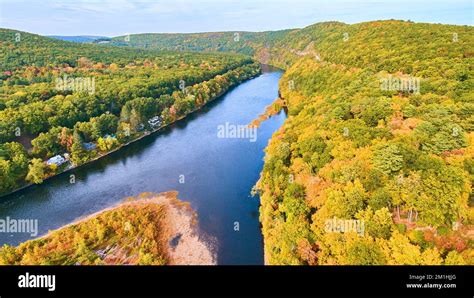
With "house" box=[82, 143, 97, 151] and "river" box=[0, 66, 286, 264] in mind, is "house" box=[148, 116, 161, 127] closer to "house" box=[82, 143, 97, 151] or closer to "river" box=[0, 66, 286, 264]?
"river" box=[0, 66, 286, 264]

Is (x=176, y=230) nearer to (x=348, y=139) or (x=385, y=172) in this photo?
(x=348, y=139)

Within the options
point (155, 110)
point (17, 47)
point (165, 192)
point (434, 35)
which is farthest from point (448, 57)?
point (17, 47)

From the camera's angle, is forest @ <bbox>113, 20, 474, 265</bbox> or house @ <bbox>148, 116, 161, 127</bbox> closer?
→ forest @ <bbox>113, 20, 474, 265</bbox>

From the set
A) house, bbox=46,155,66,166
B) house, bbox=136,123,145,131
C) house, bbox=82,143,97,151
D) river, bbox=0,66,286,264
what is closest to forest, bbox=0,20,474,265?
house, bbox=136,123,145,131

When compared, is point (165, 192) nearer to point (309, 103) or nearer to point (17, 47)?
point (309, 103)

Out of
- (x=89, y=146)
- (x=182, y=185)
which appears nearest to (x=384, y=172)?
(x=182, y=185)

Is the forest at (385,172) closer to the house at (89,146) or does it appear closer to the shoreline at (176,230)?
the shoreline at (176,230)
